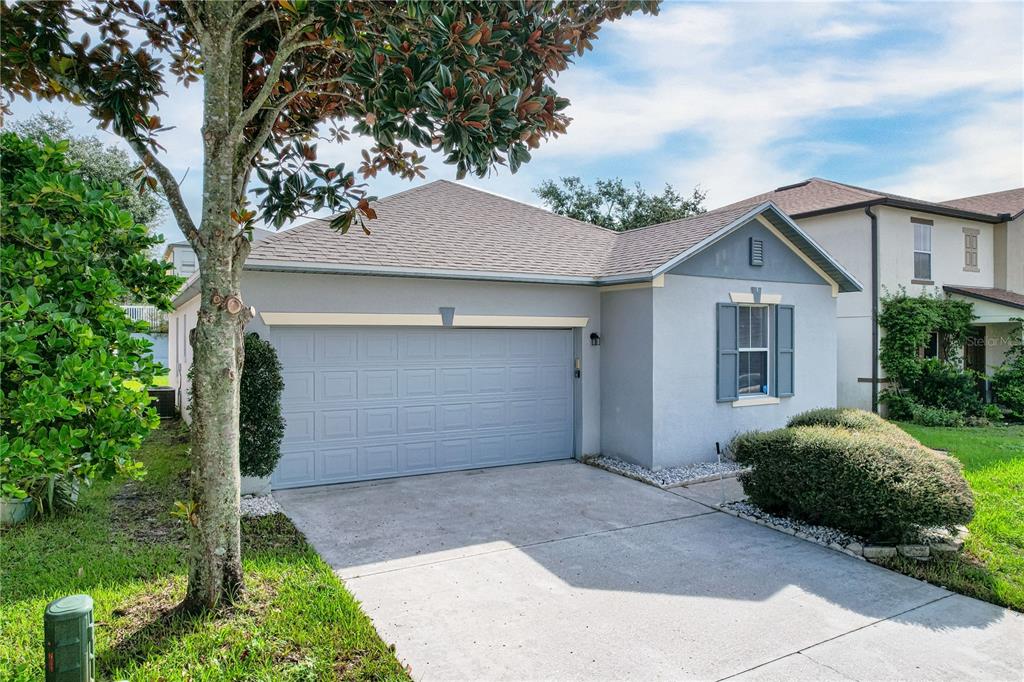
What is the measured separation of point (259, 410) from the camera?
742cm

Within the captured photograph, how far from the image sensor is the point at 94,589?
192 inches

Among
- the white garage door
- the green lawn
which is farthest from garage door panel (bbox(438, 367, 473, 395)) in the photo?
the green lawn

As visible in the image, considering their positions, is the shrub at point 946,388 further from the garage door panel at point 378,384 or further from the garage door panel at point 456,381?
the garage door panel at point 378,384

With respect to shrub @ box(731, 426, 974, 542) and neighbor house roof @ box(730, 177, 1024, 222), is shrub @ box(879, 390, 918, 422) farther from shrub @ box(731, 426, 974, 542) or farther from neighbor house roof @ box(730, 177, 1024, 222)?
shrub @ box(731, 426, 974, 542)

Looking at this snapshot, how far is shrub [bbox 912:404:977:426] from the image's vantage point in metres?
13.6

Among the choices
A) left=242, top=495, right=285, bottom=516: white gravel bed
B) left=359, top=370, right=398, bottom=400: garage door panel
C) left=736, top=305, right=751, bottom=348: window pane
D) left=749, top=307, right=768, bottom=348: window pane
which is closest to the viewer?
left=242, top=495, right=285, bottom=516: white gravel bed

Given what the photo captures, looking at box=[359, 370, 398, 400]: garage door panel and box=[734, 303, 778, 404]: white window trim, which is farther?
box=[734, 303, 778, 404]: white window trim

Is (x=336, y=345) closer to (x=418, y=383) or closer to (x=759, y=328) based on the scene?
(x=418, y=383)

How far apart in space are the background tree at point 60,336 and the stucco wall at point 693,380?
7.45m

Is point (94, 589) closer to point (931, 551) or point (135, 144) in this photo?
point (135, 144)

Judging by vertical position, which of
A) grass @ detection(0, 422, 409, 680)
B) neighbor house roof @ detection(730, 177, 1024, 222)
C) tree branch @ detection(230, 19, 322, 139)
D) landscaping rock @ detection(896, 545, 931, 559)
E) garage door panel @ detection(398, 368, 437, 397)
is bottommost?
landscaping rock @ detection(896, 545, 931, 559)

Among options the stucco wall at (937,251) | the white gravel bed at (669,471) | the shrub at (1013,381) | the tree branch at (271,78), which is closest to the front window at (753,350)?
the white gravel bed at (669,471)

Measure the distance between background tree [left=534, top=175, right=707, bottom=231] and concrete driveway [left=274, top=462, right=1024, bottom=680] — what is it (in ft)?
75.7

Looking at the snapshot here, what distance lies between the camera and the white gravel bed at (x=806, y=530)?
6.29 metres
